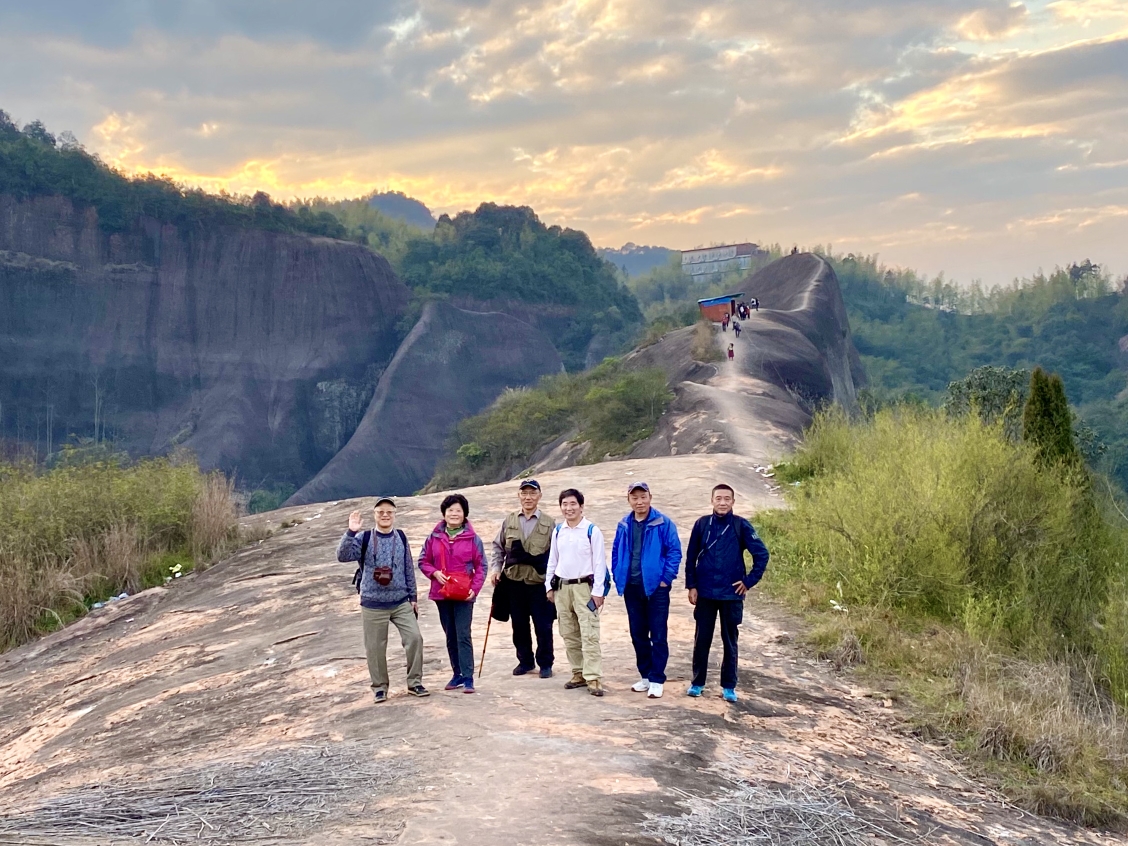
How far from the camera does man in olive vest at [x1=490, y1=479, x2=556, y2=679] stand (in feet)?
19.6

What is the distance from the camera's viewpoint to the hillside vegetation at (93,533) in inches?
452

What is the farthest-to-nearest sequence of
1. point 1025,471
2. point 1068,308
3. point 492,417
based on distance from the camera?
point 1068,308, point 492,417, point 1025,471

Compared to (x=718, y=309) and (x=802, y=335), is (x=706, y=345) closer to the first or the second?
(x=718, y=309)

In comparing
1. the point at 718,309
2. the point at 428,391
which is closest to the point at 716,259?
the point at 428,391

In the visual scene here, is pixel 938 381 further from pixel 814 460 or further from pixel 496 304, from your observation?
pixel 814 460

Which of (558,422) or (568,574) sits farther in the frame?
(558,422)

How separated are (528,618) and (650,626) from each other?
0.81 meters

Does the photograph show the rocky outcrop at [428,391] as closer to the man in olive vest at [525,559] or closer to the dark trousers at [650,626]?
the man in olive vest at [525,559]

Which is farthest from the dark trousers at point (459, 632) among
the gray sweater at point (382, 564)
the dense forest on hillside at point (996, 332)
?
the dense forest on hillside at point (996, 332)

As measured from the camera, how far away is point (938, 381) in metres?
69.2

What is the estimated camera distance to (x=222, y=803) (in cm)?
418

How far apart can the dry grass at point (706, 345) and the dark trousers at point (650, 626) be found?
97.5 feet

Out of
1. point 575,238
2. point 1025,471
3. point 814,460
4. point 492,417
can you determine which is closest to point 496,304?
point 575,238

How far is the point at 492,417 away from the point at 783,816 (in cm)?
3693
